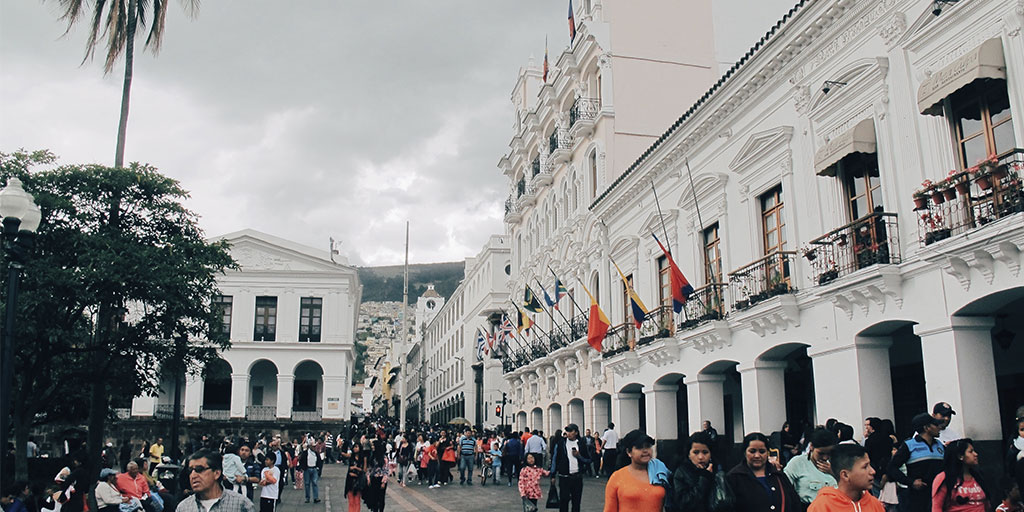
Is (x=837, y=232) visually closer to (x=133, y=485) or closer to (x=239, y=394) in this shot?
(x=133, y=485)

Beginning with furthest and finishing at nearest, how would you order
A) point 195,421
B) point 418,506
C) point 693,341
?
point 195,421 → point 693,341 → point 418,506

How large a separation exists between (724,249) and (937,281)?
7191 mm

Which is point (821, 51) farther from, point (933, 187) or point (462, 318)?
point (462, 318)

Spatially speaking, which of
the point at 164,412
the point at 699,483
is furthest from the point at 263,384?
the point at 699,483

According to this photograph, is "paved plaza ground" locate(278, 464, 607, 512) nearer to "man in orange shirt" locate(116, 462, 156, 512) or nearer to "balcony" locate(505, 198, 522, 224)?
"man in orange shirt" locate(116, 462, 156, 512)

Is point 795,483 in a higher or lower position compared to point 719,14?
lower

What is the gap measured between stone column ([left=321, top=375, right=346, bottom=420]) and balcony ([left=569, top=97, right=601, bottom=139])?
27180 millimetres

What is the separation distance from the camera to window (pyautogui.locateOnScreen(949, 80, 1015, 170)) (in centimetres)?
1168

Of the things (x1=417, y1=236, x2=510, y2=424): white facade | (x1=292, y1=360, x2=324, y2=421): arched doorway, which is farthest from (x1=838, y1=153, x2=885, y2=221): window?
(x1=292, y1=360, x2=324, y2=421): arched doorway

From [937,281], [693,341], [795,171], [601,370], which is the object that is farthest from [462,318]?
[937,281]

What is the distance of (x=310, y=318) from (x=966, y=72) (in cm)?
4602

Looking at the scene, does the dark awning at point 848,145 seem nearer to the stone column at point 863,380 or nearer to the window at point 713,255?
the stone column at point 863,380

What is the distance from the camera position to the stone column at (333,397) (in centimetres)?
5106

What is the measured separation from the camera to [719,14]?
101 ft
